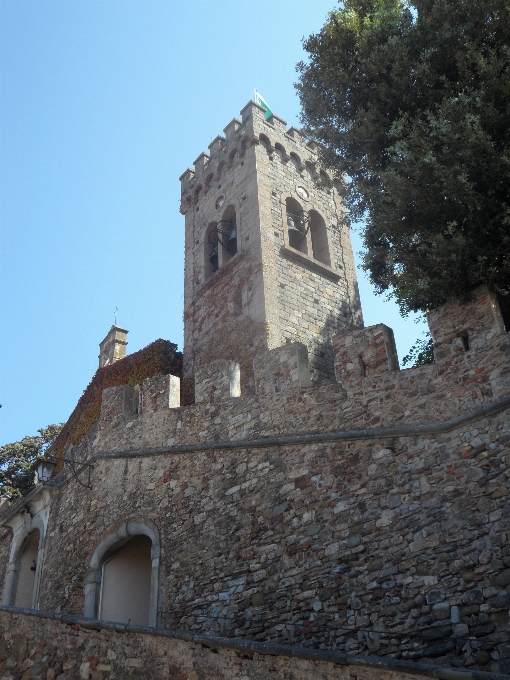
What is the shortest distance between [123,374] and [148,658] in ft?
32.9

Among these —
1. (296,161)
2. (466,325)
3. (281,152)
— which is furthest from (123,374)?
(466,325)

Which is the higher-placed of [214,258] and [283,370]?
[214,258]

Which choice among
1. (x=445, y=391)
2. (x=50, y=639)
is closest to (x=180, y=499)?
(x=50, y=639)

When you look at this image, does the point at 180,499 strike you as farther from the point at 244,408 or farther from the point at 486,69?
the point at 486,69

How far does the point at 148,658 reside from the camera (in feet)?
27.2

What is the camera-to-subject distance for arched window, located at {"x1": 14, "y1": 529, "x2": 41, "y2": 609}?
50.9 ft

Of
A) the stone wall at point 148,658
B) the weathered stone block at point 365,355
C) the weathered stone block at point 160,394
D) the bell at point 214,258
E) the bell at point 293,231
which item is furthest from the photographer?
the bell at point 214,258

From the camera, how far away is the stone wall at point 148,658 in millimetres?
6695

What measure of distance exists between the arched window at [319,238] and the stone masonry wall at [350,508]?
7.32 metres

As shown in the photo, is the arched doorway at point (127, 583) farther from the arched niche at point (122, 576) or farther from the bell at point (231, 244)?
the bell at point (231, 244)

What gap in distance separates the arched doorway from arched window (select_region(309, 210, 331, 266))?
8.69 meters

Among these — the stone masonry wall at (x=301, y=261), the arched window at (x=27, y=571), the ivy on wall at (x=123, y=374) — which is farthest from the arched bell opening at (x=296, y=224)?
the arched window at (x=27, y=571)

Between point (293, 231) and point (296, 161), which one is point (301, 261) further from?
point (296, 161)

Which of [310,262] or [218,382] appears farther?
[310,262]
